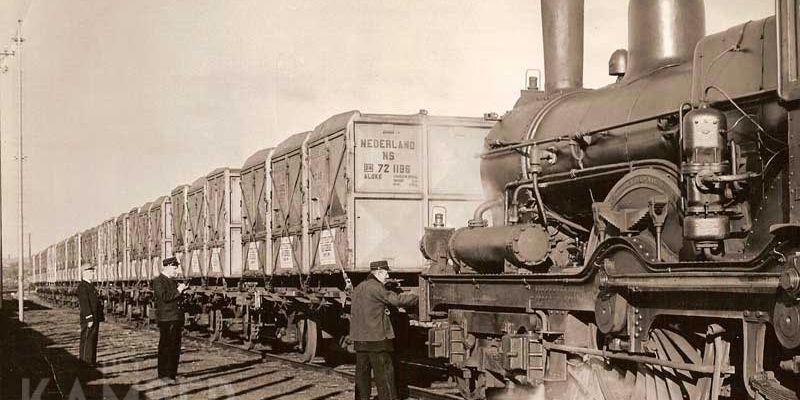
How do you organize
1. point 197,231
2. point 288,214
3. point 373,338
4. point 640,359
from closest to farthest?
point 640,359, point 373,338, point 288,214, point 197,231

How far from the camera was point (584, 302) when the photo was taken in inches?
309

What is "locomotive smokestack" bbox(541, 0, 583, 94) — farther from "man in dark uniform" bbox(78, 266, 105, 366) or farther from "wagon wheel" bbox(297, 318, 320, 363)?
"man in dark uniform" bbox(78, 266, 105, 366)

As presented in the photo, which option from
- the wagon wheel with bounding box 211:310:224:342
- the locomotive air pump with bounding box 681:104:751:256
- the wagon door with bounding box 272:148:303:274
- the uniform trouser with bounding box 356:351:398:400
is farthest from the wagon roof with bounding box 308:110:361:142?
the wagon wheel with bounding box 211:310:224:342

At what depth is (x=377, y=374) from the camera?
9.94 metres

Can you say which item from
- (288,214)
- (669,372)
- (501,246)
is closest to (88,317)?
(288,214)

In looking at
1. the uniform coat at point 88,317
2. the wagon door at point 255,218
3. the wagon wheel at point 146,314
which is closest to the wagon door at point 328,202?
the wagon door at point 255,218


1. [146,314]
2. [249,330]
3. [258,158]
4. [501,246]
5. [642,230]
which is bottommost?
[146,314]

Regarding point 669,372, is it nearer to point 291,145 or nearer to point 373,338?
point 373,338

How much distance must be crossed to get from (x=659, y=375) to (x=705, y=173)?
177 cm

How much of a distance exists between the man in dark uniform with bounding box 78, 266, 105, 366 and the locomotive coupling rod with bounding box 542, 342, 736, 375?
31.6 feet

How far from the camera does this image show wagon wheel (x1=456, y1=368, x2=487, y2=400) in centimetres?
991

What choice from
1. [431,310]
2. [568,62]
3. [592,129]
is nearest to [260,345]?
[431,310]

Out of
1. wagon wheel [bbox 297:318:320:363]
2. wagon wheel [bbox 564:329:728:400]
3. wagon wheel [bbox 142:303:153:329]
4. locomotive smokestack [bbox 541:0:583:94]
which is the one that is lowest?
wagon wheel [bbox 142:303:153:329]

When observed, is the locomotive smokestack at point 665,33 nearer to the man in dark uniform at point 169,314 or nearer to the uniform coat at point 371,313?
the uniform coat at point 371,313
